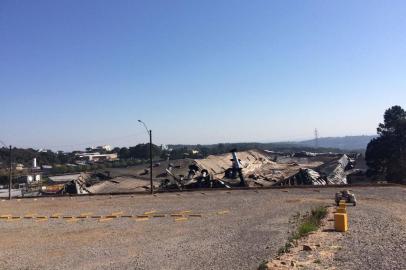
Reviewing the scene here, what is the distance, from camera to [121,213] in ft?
103

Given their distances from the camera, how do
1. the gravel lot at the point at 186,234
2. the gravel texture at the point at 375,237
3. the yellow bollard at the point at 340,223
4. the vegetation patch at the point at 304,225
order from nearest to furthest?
the gravel texture at the point at 375,237 → the gravel lot at the point at 186,234 → the vegetation patch at the point at 304,225 → the yellow bollard at the point at 340,223

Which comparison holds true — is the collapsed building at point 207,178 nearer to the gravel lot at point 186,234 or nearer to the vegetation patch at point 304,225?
the gravel lot at point 186,234

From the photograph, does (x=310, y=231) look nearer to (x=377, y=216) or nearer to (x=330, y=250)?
(x=330, y=250)

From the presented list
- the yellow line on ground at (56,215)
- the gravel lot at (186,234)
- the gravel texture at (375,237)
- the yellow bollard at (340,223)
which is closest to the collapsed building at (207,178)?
the gravel lot at (186,234)

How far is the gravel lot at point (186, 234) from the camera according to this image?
17.2 meters

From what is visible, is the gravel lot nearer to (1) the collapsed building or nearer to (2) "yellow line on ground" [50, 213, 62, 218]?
(2) "yellow line on ground" [50, 213, 62, 218]

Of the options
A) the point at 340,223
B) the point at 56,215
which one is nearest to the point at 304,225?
the point at 340,223

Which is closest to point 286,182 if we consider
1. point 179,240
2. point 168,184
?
point 168,184

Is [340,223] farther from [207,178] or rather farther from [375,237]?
[207,178]

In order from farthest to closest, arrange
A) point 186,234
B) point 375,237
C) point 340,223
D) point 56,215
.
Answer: point 56,215 < point 186,234 < point 340,223 < point 375,237

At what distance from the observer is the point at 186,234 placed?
22.3 meters

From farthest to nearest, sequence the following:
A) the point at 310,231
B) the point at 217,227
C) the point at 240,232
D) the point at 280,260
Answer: the point at 217,227
the point at 240,232
the point at 310,231
the point at 280,260

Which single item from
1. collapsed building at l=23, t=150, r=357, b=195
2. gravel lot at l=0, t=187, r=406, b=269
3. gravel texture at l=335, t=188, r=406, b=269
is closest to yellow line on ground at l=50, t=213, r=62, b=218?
gravel lot at l=0, t=187, r=406, b=269

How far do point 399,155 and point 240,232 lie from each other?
47.8 m
